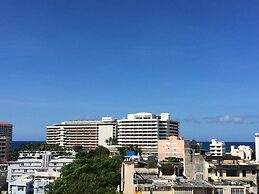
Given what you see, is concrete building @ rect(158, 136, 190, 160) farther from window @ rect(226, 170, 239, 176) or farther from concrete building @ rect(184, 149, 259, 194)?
window @ rect(226, 170, 239, 176)

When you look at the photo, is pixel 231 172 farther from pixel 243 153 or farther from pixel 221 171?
pixel 243 153

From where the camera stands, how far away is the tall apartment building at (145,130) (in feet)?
595

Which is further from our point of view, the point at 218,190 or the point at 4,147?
the point at 4,147

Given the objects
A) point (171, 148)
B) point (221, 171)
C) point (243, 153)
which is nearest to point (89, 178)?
point (221, 171)

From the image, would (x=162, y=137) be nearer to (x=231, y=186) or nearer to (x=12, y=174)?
(x=12, y=174)

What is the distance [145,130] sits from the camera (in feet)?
599

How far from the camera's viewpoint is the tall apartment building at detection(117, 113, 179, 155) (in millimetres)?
181250

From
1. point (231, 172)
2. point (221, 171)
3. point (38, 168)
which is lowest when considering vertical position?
point (38, 168)

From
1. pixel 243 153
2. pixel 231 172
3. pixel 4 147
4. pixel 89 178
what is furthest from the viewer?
pixel 4 147

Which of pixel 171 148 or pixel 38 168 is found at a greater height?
pixel 171 148

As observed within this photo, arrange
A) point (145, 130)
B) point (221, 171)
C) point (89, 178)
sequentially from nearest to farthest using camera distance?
point (221, 171) → point (89, 178) → point (145, 130)

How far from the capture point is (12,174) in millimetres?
95938

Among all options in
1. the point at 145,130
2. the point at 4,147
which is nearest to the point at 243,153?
the point at 145,130

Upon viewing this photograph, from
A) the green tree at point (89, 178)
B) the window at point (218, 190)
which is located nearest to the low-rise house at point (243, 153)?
the green tree at point (89, 178)
